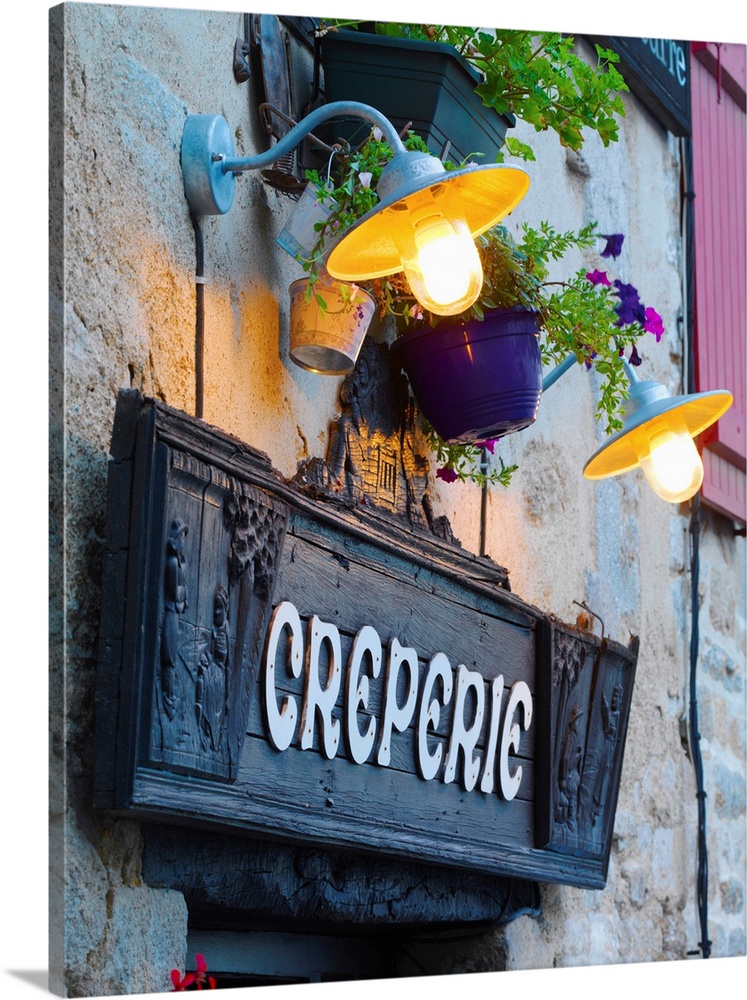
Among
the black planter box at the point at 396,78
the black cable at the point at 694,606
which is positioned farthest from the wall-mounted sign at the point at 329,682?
the black planter box at the point at 396,78

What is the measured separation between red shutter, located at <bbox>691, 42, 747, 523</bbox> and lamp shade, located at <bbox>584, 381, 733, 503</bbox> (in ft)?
3.57

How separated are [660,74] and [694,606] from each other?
1.34 m

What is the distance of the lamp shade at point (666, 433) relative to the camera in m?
2.97

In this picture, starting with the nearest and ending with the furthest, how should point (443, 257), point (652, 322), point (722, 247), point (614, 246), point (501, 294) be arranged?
point (443, 257)
point (501, 294)
point (652, 322)
point (614, 246)
point (722, 247)

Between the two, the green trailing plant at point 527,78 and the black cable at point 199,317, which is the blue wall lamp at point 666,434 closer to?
the green trailing plant at point 527,78

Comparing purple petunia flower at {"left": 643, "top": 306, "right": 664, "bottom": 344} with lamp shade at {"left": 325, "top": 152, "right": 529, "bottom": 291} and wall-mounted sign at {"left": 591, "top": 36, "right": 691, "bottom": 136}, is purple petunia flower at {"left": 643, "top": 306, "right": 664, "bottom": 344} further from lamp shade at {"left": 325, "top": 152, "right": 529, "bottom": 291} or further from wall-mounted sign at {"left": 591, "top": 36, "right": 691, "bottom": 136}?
lamp shade at {"left": 325, "top": 152, "right": 529, "bottom": 291}

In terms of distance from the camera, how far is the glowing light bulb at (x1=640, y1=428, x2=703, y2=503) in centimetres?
298

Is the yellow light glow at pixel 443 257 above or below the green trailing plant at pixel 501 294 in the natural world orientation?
below

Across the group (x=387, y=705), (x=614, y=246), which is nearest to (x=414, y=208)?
(x=387, y=705)

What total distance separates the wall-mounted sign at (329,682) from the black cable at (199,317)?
20 cm

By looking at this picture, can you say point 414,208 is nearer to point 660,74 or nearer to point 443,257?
point 443,257

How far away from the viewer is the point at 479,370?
2.82m

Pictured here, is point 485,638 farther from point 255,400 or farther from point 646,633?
point 646,633

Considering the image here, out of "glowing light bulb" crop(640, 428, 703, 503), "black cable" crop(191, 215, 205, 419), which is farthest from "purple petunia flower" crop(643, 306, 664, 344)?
"black cable" crop(191, 215, 205, 419)
